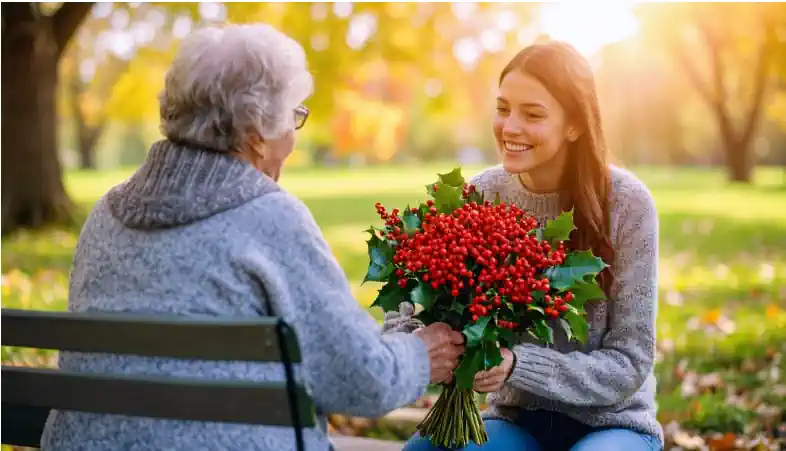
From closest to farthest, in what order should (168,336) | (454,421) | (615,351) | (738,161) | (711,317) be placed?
(168,336) → (454,421) → (615,351) → (711,317) → (738,161)

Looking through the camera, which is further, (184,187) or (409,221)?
(409,221)

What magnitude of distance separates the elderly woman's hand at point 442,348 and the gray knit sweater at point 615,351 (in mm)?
300

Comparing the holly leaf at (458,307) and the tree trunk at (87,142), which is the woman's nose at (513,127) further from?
the tree trunk at (87,142)

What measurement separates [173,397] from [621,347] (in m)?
1.42

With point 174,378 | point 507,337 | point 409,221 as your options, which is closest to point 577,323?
point 507,337

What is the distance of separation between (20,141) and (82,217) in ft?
4.08

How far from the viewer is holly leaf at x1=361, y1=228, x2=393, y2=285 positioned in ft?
8.53

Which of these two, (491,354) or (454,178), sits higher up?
(454,178)

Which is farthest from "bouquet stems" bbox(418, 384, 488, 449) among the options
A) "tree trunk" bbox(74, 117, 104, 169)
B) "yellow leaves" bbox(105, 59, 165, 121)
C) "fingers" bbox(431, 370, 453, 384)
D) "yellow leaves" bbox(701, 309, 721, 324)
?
"tree trunk" bbox(74, 117, 104, 169)

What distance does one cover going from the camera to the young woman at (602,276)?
291 centimetres

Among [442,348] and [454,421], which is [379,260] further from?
[454,421]

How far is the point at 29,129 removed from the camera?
40.4 ft

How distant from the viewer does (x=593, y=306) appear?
3.06 meters

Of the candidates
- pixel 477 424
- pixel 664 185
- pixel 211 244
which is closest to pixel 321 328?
pixel 211 244
